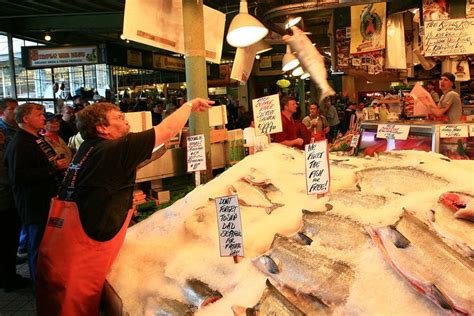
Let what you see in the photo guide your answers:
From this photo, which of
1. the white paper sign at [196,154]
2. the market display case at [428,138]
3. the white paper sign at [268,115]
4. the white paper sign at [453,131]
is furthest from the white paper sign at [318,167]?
the white paper sign at [453,131]

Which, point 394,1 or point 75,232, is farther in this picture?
point 394,1

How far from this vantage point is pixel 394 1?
6418 mm

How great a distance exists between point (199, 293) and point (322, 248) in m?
0.59

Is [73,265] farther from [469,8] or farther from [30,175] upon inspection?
[469,8]

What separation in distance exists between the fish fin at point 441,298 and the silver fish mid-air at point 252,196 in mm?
1197

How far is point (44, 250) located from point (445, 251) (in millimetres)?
2050

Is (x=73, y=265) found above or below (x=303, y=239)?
below

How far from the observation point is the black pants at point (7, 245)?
4.80m

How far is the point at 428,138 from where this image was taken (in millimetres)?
3674

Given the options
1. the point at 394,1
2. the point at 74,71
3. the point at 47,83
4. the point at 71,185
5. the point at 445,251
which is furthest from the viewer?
the point at 74,71

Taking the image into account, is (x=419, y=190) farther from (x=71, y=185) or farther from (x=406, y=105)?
(x=406, y=105)

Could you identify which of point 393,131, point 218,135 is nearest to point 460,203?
point 393,131

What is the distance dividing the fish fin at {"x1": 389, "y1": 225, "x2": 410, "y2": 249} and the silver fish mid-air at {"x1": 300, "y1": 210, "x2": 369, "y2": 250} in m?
0.18

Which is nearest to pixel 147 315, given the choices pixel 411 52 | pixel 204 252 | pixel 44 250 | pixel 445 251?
pixel 204 252
